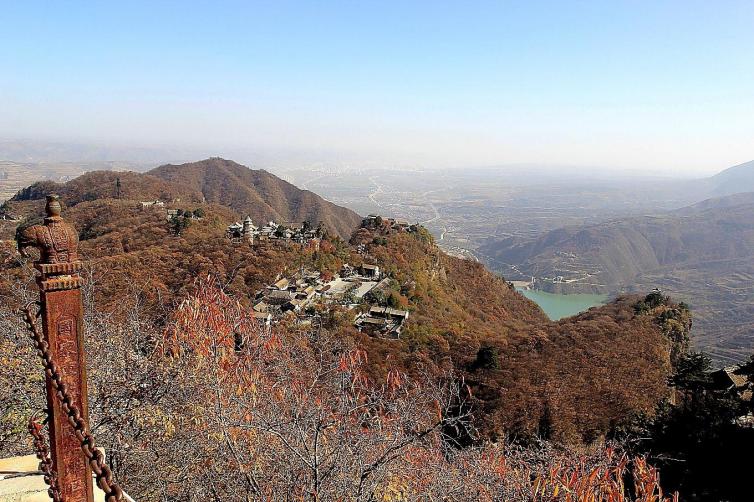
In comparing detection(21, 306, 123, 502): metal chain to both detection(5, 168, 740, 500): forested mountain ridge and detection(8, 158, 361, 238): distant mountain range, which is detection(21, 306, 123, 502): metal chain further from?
detection(8, 158, 361, 238): distant mountain range

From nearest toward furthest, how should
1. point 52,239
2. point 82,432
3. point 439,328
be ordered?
point 82,432 < point 52,239 < point 439,328

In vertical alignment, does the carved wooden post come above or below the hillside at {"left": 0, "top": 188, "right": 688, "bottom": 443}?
above

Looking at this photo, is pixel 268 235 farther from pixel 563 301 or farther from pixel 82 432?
pixel 563 301

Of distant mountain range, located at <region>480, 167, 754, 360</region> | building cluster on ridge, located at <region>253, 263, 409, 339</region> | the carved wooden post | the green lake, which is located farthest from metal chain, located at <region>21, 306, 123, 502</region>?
the green lake

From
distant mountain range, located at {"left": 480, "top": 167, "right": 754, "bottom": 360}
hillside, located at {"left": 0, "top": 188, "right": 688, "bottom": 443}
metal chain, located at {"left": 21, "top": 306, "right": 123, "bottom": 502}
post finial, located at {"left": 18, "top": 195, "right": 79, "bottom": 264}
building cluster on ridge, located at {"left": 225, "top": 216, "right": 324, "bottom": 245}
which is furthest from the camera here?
distant mountain range, located at {"left": 480, "top": 167, "right": 754, "bottom": 360}

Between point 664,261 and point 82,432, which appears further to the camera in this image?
point 664,261

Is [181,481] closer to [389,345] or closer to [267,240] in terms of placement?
[389,345]

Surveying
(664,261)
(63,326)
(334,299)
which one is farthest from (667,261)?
(63,326)

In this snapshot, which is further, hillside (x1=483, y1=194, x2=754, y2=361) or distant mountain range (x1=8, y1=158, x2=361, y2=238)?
hillside (x1=483, y1=194, x2=754, y2=361)
